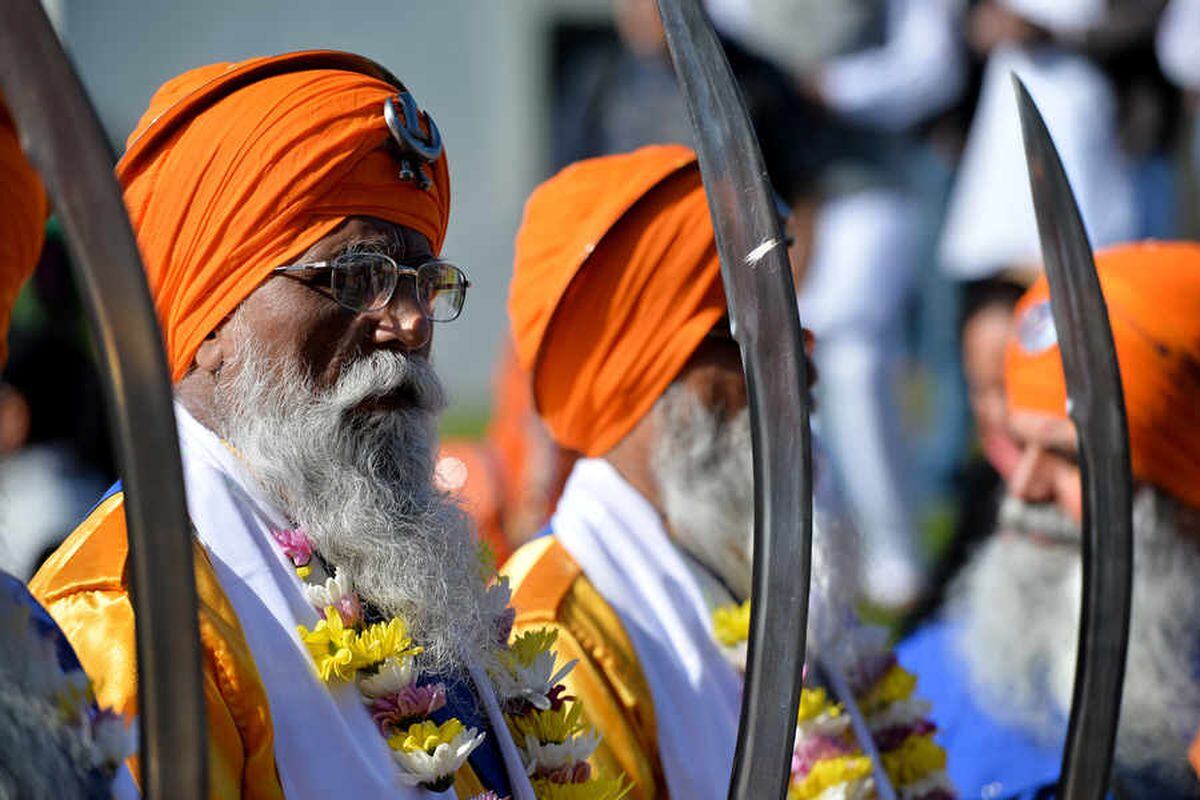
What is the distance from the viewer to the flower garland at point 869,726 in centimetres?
345

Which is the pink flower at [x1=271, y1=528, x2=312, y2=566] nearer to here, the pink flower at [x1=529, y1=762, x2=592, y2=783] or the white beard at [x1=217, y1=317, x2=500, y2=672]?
the white beard at [x1=217, y1=317, x2=500, y2=672]

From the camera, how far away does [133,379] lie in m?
1.59

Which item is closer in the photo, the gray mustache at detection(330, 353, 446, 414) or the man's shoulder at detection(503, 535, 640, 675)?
the gray mustache at detection(330, 353, 446, 414)

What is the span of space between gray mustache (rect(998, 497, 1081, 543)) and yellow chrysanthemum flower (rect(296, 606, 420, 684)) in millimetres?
2215

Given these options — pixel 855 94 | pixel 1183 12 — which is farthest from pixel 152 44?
pixel 1183 12

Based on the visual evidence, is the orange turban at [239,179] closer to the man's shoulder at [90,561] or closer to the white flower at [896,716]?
the man's shoulder at [90,561]

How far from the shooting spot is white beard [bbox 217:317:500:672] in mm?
2676

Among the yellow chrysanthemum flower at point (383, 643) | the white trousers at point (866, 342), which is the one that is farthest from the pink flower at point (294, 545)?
the white trousers at point (866, 342)

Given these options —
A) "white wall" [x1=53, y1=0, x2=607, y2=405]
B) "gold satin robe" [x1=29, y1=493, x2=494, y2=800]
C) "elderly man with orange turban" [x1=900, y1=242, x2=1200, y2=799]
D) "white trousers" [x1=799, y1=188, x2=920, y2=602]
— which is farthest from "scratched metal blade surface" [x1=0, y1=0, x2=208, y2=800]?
"white wall" [x1=53, y1=0, x2=607, y2=405]

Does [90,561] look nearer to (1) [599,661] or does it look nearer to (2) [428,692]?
(2) [428,692]

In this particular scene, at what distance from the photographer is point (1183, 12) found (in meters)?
7.93

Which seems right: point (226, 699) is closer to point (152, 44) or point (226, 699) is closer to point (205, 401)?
point (205, 401)

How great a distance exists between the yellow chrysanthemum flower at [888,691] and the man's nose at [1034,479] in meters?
0.72

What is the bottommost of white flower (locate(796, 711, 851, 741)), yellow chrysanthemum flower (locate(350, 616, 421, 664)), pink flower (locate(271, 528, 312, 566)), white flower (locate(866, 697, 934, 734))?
white flower (locate(866, 697, 934, 734))
